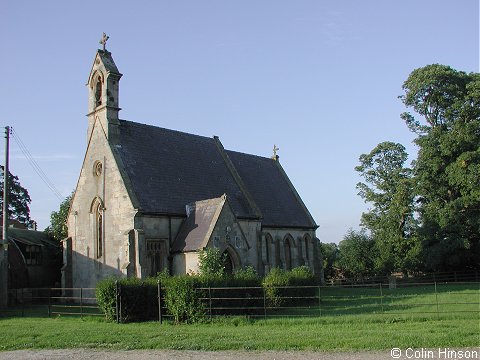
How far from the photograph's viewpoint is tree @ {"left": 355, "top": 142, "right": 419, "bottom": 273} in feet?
149

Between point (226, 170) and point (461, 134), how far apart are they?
19.3 metres

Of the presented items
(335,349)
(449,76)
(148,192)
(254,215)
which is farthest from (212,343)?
(449,76)

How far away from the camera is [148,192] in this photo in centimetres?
2881

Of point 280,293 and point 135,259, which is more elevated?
point 135,259

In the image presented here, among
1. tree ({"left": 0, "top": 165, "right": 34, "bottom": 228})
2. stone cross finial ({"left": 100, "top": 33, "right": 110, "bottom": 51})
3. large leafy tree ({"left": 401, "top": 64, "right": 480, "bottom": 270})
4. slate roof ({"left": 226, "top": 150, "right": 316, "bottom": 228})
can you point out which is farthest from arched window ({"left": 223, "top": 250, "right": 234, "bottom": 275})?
tree ({"left": 0, "top": 165, "right": 34, "bottom": 228})

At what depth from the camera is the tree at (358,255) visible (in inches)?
1874

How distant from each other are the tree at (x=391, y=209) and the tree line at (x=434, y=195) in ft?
0.30

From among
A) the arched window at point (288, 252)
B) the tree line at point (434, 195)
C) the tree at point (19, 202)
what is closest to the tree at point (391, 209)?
the tree line at point (434, 195)

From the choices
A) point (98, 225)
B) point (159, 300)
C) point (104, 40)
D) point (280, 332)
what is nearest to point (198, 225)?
point (98, 225)

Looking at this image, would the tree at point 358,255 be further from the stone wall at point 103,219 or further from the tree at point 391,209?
the stone wall at point 103,219

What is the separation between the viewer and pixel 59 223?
1576 inches

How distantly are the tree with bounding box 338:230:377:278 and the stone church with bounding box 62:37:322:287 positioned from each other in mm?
12994

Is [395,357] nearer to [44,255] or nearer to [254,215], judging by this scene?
[254,215]

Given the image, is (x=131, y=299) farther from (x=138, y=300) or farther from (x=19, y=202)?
(x=19, y=202)
